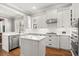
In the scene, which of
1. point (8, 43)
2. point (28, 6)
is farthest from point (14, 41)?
point (28, 6)

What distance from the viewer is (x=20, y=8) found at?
1261 millimetres

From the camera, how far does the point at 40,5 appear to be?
1.24m

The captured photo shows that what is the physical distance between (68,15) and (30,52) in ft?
4.11

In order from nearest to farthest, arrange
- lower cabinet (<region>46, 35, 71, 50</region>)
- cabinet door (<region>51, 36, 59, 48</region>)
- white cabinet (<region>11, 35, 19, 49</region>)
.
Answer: white cabinet (<region>11, 35, 19, 49</region>) < lower cabinet (<region>46, 35, 71, 50</region>) < cabinet door (<region>51, 36, 59, 48</region>)

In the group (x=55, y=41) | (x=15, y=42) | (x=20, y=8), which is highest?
(x=20, y=8)

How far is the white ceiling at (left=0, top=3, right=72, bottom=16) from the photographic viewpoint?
1201 mm

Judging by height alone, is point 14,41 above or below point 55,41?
above

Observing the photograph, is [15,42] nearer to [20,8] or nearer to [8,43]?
[8,43]

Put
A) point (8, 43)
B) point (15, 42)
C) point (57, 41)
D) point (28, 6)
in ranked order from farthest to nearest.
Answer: point (57, 41) → point (8, 43) → point (15, 42) → point (28, 6)

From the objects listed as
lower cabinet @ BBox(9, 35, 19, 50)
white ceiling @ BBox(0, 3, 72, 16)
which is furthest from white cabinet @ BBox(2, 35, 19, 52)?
white ceiling @ BBox(0, 3, 72, 16)

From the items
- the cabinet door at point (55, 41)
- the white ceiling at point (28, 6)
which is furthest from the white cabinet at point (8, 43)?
the cabinet door at point (55, 41)

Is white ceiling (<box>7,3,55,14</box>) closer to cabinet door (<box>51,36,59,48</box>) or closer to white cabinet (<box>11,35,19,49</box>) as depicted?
white cabinet (<box>11,35,19,49</box>)

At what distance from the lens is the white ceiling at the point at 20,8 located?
3.94 ft

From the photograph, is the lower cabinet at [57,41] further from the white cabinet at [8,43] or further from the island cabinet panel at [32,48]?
the white cabinet at [8,43]
